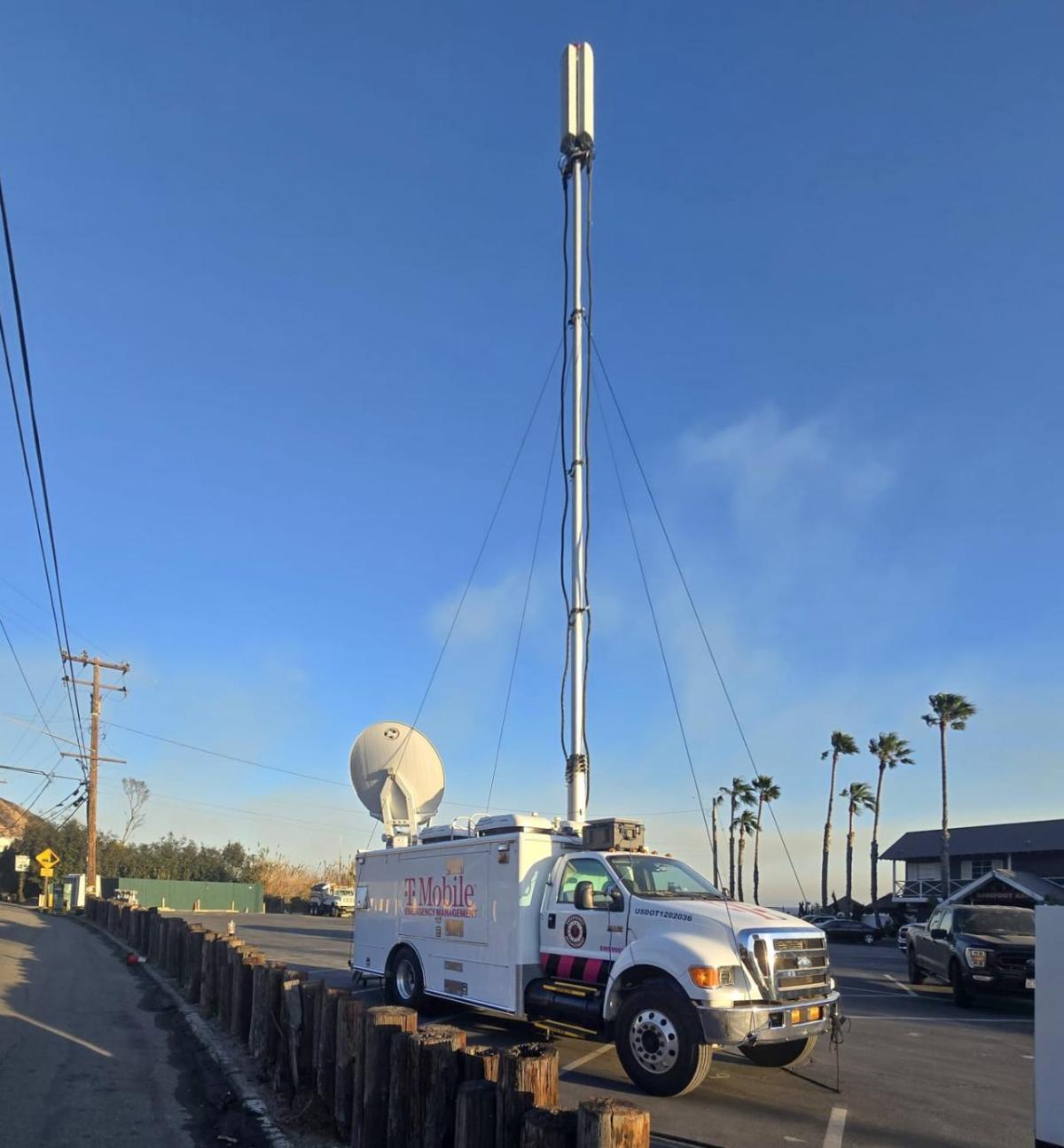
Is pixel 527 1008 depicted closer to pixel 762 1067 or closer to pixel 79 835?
pixel 762 1067

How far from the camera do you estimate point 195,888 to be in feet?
196

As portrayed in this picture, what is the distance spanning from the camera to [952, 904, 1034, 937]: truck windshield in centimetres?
1599

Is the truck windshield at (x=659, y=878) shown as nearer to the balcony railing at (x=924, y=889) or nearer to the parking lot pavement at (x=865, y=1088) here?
the parking lot pavement at (x=865, y=1088)

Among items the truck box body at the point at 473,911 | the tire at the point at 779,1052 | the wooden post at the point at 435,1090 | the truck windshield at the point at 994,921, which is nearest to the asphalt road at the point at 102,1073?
the wooden post at the point at 435,1090

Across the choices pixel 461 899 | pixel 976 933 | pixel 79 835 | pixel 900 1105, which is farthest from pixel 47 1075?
pixel 79 835

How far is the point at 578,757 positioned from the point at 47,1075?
774 cm

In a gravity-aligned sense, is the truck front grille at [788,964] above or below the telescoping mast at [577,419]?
below

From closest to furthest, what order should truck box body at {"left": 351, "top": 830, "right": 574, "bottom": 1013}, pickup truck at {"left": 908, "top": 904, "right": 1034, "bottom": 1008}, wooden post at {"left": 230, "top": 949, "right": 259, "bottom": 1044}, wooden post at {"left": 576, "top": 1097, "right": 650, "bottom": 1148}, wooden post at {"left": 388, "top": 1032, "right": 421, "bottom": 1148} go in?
wooden post at {"left": 576, "top": 1097, "right": 650, "bottom": 1148}
wooden post at {"left": 388, "top": 1032, "right": 421, "bottom": 1148}
wooden post at {"left": 230, "top": 949, "right": 259, "bottom": 1044}
truck box body at {"left": 351, "top": 830, "right": 574, "bottom": 1013}
pickup truck at {"left": 908, "top": 904, "right": 1034, "bottom": 1008}

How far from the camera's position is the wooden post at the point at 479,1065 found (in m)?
5.57

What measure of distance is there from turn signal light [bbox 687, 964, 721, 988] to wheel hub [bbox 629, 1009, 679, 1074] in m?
0.43

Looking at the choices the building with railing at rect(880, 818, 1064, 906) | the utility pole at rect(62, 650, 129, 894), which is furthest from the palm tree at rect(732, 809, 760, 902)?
the utility pole at rect(62, 650, 129, 894)

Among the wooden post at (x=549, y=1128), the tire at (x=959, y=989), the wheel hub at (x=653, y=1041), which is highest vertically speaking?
the wooden post at (x=549, y=1128)

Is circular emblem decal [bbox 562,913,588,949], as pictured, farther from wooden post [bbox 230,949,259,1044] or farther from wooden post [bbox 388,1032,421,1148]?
wooden post [bbox 388,1032,421,1148]

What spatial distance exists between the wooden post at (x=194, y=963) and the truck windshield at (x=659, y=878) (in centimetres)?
673
